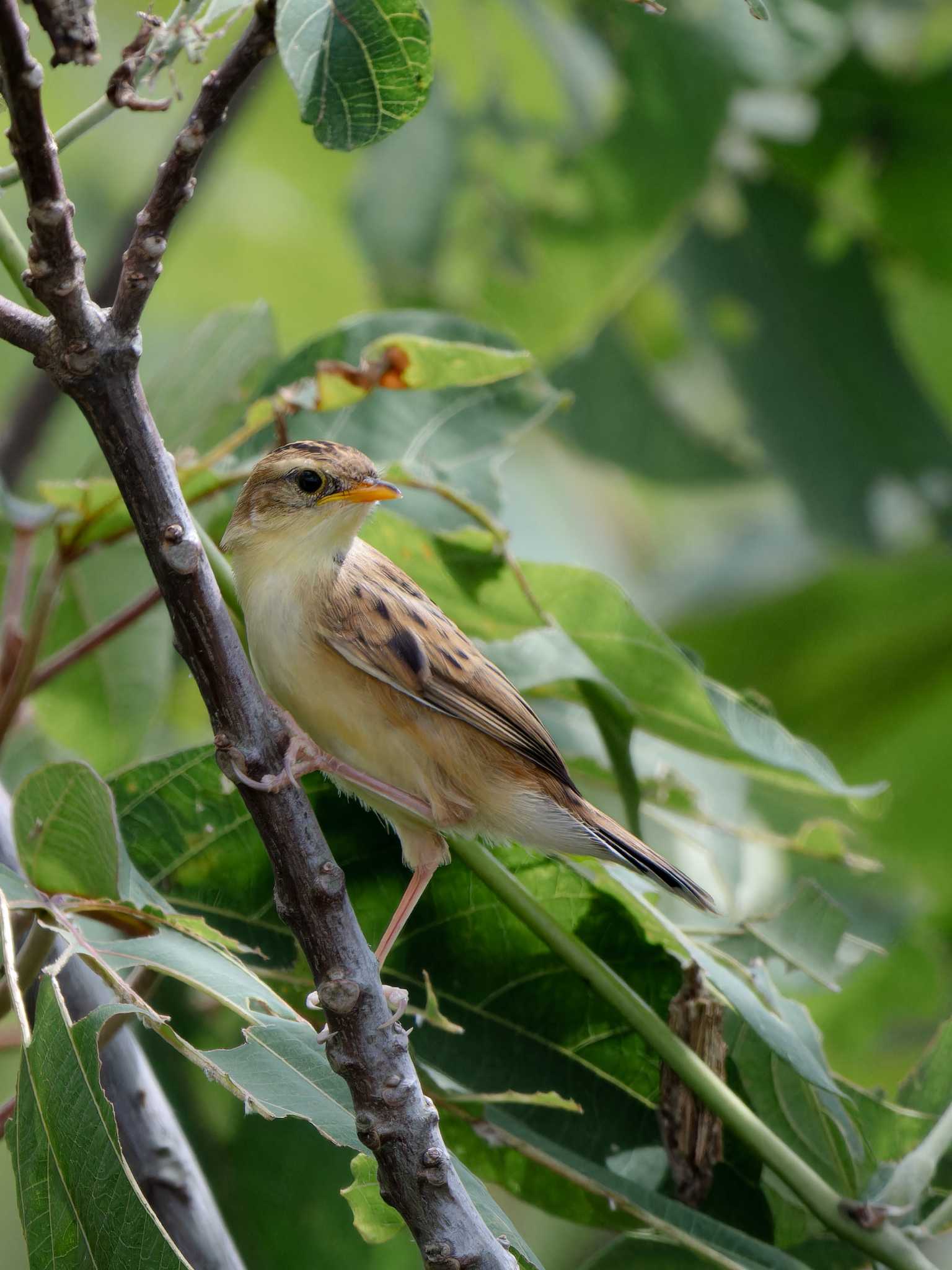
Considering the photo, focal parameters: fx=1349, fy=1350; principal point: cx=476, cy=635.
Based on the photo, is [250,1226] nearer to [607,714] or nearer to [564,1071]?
[564,1071]

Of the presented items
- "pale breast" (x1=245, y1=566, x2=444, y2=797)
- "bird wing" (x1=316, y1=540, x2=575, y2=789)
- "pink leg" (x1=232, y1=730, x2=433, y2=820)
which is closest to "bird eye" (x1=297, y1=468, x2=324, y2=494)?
"bird wing" (x1=316, y1=540, x2=575, y2=789)

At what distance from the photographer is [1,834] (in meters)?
2.43

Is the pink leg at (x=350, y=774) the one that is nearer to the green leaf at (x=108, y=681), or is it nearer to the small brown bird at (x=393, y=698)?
the small brown bird at (x=393, y=698)

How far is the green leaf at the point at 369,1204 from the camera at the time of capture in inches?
80.9

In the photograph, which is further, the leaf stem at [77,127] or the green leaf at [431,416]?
the green leaf at [431,416]

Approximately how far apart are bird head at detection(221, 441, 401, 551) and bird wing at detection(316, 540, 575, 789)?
0.09 m

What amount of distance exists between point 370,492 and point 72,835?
2.73 feet

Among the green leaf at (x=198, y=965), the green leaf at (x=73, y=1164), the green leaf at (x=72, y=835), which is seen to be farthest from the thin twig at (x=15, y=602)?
the green leaf at (x=73, y=1164)

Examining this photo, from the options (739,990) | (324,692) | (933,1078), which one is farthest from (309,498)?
(933,1078)

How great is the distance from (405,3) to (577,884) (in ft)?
5.11

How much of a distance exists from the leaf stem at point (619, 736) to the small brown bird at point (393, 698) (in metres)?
0.16

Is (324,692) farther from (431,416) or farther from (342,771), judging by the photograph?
(431,416)

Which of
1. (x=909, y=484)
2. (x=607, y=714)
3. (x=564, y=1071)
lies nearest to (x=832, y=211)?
(x=909, y=484)

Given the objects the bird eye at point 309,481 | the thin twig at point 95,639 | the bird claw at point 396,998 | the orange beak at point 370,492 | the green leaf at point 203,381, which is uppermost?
the green leaf at point 203,381
